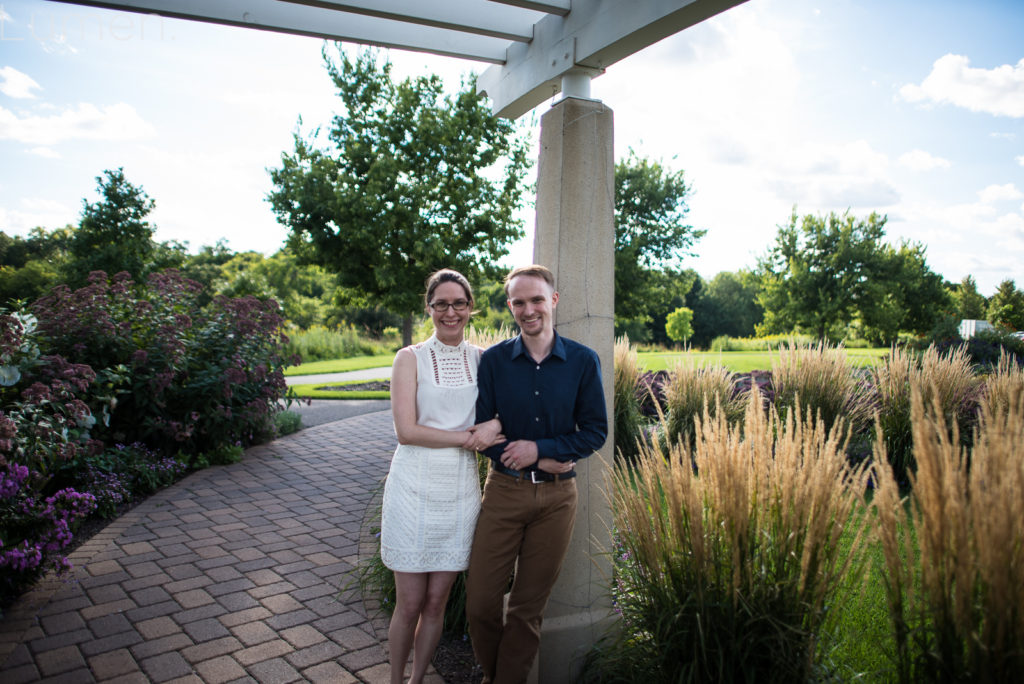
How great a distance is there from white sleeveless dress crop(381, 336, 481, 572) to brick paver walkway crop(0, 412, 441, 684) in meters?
0.73

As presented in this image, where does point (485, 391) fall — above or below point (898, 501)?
above

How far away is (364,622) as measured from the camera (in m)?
3.28

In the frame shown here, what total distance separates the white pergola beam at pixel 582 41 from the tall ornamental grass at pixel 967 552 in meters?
1.77

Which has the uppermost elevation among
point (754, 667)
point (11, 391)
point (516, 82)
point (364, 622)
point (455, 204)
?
point (455, 204)

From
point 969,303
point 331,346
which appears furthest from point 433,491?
point 969,303

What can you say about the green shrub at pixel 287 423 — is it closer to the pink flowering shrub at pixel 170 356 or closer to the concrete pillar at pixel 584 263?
the pink flowering shrub at pixel 170 356

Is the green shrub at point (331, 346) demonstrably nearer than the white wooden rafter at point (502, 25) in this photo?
No

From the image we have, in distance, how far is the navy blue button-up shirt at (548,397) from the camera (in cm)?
245

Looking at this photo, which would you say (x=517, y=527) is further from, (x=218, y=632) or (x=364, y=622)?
(x=218, y=632)

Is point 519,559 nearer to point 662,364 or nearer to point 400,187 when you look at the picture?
point 400,187

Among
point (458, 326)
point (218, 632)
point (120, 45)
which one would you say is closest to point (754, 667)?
point (458, 326)

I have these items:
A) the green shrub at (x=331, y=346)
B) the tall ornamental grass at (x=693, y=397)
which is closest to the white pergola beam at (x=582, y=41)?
the tall ornamental grass at (x=693, y=397)

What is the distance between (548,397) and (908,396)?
Result: 492 cm

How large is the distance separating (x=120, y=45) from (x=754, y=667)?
14.6 feet
